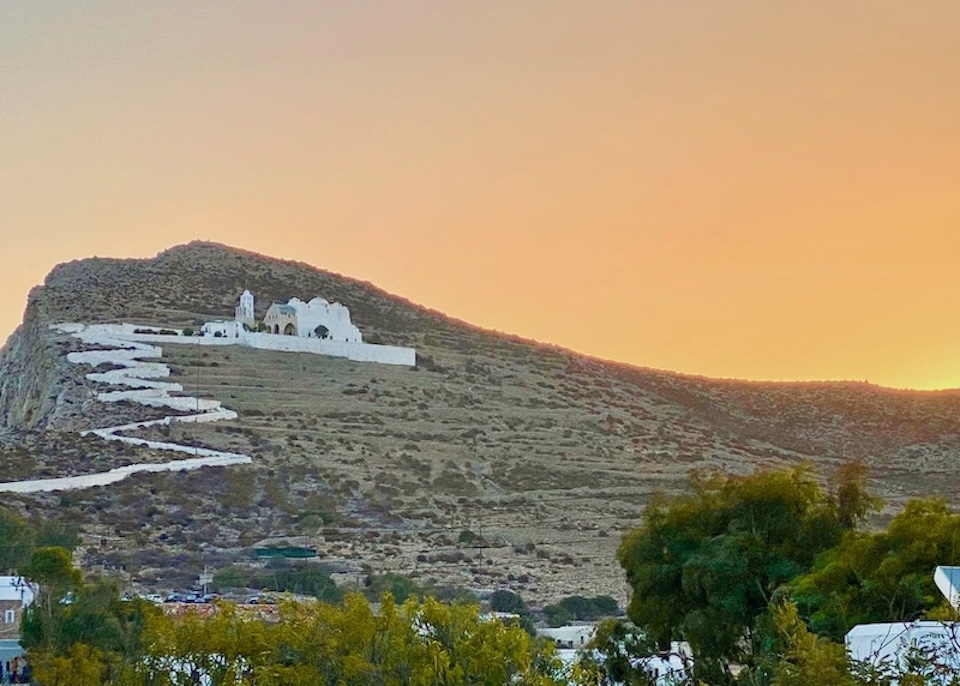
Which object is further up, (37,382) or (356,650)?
(37,382)

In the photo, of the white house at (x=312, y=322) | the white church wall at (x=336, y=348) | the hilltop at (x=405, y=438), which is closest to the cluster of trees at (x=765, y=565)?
the hilltop at (x=405, y=438)

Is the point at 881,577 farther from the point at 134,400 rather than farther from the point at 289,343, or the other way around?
the point at 289,343

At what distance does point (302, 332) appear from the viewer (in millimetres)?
111750

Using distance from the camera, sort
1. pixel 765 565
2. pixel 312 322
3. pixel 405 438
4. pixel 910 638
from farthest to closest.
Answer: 1. pixel 312 322
2. pixel 405 438
3. pixel 765 565
4. pixel 910 638

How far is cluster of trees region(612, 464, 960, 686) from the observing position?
27.5 meters

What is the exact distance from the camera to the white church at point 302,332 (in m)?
105

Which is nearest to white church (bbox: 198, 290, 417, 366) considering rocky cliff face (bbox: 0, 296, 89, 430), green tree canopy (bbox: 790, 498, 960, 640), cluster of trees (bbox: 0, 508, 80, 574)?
rocky cliff face (bbox: 0, 296, 89, 430)

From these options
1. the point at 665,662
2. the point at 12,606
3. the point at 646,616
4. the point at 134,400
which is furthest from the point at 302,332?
the point at 665,662

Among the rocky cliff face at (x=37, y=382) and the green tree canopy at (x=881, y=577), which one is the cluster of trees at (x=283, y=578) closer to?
the green tree canopy at (x=881, y=577)

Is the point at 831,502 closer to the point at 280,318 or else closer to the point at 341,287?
the point at 280,318

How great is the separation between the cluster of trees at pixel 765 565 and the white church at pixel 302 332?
72.1m

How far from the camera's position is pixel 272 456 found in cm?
8144

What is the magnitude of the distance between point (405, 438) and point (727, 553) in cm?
6161

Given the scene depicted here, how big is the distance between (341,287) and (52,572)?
106 m
